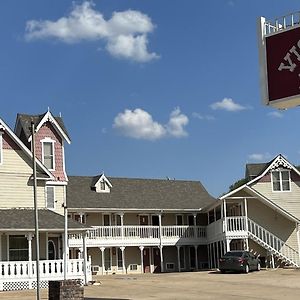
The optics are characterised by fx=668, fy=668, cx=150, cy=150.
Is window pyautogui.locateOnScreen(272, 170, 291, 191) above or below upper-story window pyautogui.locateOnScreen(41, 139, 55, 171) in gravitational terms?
below

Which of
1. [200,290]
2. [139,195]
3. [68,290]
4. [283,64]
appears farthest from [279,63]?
[139,195]

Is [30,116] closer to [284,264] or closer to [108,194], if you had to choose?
[108,194]

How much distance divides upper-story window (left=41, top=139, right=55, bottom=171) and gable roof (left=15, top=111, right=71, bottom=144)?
95cm

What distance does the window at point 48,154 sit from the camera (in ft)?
139

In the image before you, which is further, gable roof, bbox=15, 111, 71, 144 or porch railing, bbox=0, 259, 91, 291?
gable roof, bbox=15, 111, 71, 144

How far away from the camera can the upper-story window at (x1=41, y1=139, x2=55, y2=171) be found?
42406 millimetres

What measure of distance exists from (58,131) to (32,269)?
11.3m

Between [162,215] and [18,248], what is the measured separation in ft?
59.5

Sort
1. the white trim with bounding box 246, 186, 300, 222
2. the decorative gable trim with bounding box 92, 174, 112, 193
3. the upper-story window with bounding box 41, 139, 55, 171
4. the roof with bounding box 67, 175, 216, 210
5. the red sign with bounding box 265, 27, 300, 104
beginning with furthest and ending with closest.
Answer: the decorative gable trim with bounding box 92, 174, 112, 193
the roof with bounding box 67, 175, 216, 210
the white trim with bounding box 246, 186, 300, 222
the upper-story window with bounding box 41, 139, 55, 171
the red sign with bounding box 265, 27, 300, 104

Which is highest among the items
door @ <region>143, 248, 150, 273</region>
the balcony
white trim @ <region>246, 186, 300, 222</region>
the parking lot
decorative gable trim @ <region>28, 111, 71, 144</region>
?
decorative gable trim @ <region>28, 111, 71, 144</region>

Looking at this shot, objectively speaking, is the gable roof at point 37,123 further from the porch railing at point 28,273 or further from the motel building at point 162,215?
the porch railing at point 28,273

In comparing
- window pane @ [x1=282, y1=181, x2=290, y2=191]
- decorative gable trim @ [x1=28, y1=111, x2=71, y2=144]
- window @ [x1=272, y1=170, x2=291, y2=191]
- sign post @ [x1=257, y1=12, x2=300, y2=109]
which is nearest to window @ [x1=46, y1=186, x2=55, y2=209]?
Result: decorative gable trim @ [x1=28, y1=111, x2=71, y2=144]

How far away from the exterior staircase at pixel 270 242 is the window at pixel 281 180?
4.37 m

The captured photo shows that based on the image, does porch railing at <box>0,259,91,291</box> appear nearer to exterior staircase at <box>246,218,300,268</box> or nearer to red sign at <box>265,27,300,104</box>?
exterior staircase at <box>246,218,300,268</box>
